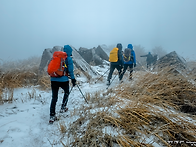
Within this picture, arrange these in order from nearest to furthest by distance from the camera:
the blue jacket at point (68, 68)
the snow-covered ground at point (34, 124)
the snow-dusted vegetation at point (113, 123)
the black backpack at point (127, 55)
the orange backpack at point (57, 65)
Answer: the snow-dusted vegetation at point (113, 123) → the snow-covered ground at point (34, 124) → the orange backpack at point (57, 65) → the blue jacket at point (68, 68) → the black backpack at point (127, 55)

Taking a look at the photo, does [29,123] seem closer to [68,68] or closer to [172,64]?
[68,68]

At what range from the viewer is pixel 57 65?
9.16 ft

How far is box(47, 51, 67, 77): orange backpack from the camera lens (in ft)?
9.02

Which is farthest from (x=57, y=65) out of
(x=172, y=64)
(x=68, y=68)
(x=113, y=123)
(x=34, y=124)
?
(x=172, y=64)

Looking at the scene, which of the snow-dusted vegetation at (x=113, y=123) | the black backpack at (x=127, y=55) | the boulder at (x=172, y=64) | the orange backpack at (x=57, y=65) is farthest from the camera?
the black backpack at (x=127, y=55)

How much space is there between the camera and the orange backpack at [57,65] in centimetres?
275

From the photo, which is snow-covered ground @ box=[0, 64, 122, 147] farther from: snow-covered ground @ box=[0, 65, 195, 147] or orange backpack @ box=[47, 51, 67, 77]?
orange backpack @ box=[47, 51, 67, 77]

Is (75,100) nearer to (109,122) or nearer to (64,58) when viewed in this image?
(64,58)


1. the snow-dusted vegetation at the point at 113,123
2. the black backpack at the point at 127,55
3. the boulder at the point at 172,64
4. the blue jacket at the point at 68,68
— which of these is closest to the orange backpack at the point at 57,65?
the blue jacket at the point at 68,68

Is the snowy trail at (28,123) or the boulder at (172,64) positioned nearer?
the snowy trail at (28,123)

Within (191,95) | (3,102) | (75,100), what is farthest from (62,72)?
(191,95)

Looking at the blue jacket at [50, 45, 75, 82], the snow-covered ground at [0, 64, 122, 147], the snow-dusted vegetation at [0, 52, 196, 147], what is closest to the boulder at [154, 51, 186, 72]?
the snow-dusted vegetation at [0, 52, 196, 147]

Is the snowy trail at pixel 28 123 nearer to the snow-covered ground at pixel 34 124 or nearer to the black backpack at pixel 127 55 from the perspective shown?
the snow-covered ground at pixel 34 124

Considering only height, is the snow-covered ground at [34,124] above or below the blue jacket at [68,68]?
below
